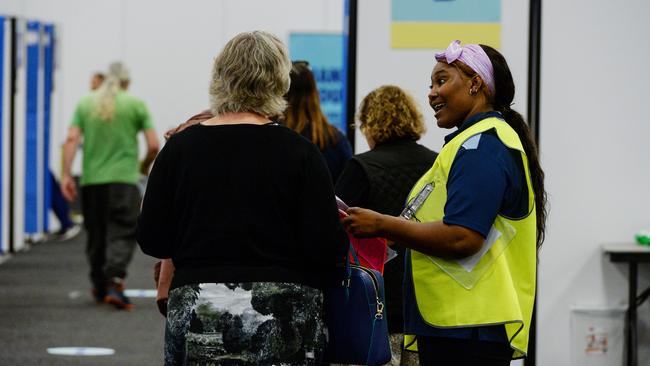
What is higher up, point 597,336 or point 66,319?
point 597,336

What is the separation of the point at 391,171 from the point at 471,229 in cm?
126

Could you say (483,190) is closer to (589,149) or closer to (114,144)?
(589,149)

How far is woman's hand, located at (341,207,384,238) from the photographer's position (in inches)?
109

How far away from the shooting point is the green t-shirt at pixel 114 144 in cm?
798

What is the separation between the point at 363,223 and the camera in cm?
278

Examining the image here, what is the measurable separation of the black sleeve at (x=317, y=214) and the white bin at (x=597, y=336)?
2.82 metres

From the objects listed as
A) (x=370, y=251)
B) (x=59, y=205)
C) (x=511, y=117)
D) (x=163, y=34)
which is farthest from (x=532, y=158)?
(x=163, y=34)

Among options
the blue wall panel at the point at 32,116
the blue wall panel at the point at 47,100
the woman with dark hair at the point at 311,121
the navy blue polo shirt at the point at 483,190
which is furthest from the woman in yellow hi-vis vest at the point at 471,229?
the blue wall panel at the point at 47,100

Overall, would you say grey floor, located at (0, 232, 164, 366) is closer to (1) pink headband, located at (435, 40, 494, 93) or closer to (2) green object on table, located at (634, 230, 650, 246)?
A: (2) green object on table, located at (634, 230, 650, 246)

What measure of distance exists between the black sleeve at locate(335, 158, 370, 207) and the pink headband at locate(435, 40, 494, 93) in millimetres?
1055

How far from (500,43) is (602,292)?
120 cm

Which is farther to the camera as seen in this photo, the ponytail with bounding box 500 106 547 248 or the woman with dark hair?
the woman with dark hair

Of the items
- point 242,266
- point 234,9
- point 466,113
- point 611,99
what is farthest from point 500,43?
point 234,9

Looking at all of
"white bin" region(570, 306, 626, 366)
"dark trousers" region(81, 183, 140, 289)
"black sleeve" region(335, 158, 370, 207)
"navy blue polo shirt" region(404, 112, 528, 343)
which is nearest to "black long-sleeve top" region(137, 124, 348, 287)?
"navy blue polo shirt" region(404, 112, 528, 343)
